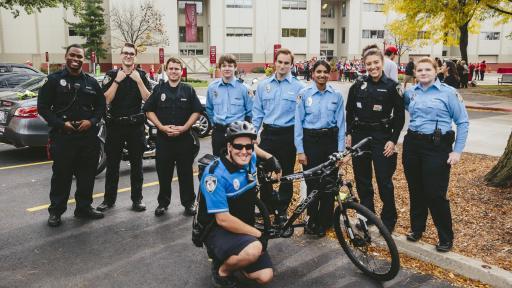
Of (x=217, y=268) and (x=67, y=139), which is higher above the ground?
(x=67, y=139)

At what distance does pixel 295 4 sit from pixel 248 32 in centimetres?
738

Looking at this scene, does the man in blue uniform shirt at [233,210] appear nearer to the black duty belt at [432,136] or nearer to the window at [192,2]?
the black duty belt at [432,136]

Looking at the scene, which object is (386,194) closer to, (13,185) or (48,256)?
(48,256)

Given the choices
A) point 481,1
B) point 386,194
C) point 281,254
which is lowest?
point 281,254

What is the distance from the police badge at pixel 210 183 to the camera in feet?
11.2

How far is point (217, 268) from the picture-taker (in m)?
3.83

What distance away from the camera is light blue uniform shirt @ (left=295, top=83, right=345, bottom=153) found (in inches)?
188

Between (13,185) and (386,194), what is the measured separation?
5.81m

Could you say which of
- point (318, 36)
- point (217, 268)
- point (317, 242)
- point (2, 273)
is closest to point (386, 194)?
point (317, 242)

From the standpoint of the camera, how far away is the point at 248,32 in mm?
55781

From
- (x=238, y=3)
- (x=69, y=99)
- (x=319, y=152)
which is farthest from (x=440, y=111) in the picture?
(x=238, y=3)

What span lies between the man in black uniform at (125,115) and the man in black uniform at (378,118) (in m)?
2.73

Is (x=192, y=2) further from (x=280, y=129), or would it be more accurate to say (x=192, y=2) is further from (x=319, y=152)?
(x=319, y=152)

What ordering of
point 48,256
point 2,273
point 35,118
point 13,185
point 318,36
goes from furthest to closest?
point 318,36
point 35,118
point 13,185
point 48,256
point 2,273
